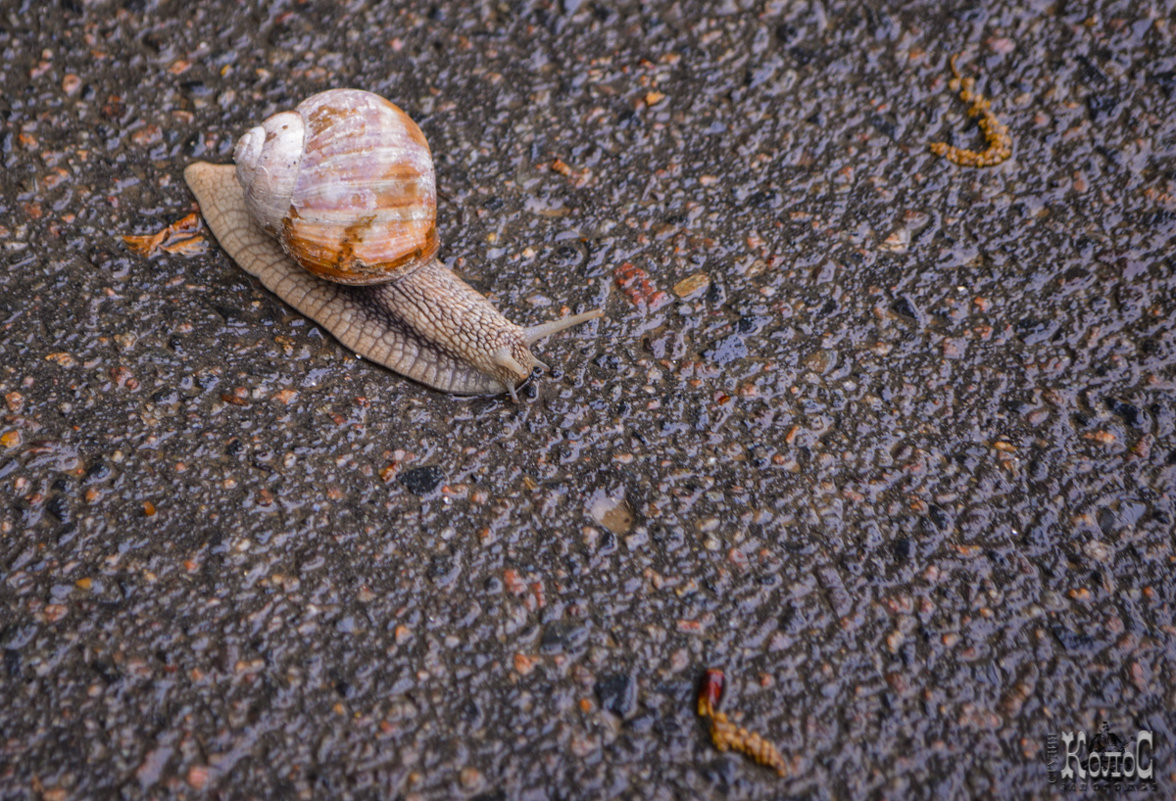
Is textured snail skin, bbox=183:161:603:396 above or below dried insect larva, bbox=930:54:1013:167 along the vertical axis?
below

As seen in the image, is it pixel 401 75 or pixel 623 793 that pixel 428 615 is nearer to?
pixel 623 793

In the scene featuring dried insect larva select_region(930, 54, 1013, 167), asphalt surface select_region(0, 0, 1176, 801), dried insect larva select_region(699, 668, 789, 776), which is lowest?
dried insect larva select_region(699, 668, 789, 776)

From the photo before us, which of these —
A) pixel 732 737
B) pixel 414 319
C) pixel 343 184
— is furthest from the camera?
pixel 414 319

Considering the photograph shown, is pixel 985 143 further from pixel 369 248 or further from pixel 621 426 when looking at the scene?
pixel 369 248

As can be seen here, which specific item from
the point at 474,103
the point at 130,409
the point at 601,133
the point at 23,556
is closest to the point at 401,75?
the point at 474,103

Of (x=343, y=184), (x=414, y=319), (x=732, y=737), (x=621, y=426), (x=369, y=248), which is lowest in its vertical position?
(x=732, y=737)

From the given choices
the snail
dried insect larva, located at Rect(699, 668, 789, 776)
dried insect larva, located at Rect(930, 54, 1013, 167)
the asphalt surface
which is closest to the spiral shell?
the snail

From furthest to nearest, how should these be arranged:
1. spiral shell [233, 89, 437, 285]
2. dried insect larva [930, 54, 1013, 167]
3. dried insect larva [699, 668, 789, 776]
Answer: dried insect larva [930, 54, 1013, 167]
spiral shell [233, 89, 437, 285]
dried insect larva [699, 668, 789, 776]

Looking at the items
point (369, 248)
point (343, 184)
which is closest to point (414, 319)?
point (369, 248)

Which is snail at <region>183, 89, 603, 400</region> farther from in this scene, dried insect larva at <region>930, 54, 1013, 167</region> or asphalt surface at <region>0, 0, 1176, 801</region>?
dried insect larva at <region>930, 54, 1013, 167</region>
